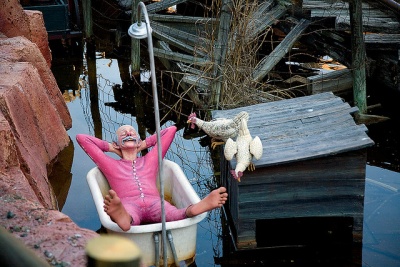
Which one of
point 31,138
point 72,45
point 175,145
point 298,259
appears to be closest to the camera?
point 298,259

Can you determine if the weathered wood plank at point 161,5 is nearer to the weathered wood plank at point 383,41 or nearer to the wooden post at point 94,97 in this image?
the wooden post at point 94,97

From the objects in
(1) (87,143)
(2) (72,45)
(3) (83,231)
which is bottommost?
(2) (72,45)

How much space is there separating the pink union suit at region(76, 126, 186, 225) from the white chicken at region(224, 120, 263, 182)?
0.53 meters

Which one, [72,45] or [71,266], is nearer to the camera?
[71,266]

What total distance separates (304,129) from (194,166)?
5.91 ft

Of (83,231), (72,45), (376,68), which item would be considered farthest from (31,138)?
(72,45)

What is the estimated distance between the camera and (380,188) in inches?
239

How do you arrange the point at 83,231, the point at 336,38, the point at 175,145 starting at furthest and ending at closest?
1. the point at 336,38
2. the point at 175,145
3. the point at 83,231

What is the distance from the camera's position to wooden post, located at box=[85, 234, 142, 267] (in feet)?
1.46

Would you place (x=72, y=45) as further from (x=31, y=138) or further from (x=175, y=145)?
(x=31, y=138)

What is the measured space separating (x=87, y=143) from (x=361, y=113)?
359 centimetres

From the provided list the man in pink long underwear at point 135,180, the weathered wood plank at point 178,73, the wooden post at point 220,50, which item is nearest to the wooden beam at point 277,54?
the wooden post at point 220,50

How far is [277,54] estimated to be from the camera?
7863 mm

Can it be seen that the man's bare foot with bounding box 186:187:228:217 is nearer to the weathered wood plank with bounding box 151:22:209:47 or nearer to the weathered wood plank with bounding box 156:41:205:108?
the weathered wood plank with bounding box 156:41:205:108
